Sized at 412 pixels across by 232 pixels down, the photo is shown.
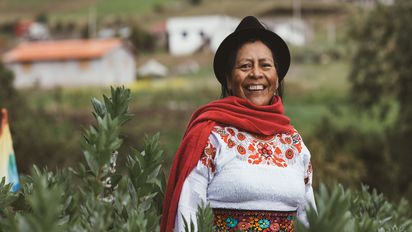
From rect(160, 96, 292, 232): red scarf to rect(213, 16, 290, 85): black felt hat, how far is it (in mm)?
227

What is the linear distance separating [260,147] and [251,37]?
47 cm

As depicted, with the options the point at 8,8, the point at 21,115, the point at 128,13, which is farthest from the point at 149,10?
the point at 21,115

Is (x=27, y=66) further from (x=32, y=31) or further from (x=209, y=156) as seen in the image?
(x=209, y=156)

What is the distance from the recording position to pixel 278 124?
349cm

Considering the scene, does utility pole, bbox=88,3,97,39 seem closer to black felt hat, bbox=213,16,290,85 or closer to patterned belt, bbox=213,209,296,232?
black felt hat, bbox=213,16,290,85

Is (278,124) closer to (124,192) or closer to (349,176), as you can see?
(124,192)

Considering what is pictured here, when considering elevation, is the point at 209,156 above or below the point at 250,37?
below

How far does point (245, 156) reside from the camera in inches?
134

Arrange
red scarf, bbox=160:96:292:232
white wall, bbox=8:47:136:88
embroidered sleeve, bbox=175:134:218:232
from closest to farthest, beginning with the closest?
embroidered sleeve, bbox=175:134:218:232 → red scarf, bbox=160:96:292:232 → white wall, bbox=8:47:136:88

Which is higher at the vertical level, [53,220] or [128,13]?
[53,220]

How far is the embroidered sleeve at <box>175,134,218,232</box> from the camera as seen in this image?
3250 millimetres

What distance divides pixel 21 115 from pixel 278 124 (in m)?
19.4

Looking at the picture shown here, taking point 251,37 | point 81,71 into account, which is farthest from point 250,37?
point 81,71

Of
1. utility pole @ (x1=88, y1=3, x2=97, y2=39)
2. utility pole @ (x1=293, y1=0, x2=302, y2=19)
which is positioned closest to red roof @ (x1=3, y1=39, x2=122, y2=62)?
utility pole @ (x1=88, y1=3, x2=97, y2=39)
